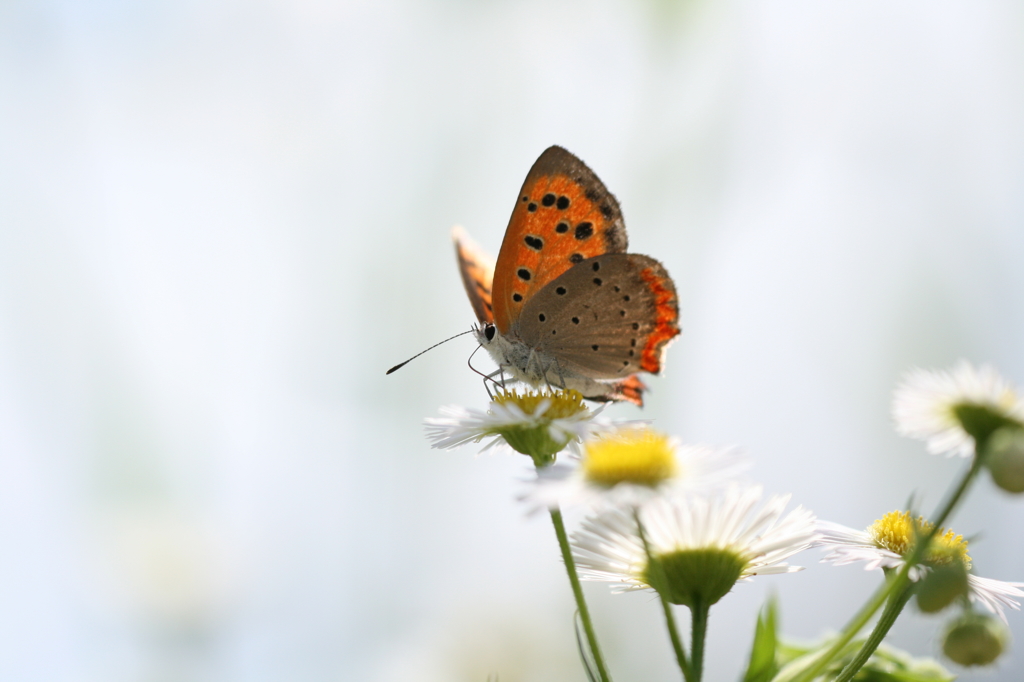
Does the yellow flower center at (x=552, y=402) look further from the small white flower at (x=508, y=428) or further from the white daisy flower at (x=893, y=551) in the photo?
the white daisy flower at (x=893, y=551)

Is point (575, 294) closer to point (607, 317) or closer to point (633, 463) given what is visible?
point (607, 317)

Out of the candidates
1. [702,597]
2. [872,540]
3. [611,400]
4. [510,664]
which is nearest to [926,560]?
[872,540]

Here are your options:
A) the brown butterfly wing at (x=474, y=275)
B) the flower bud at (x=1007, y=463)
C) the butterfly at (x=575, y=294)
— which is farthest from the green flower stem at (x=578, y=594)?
the brown butterfly wing at (x=474, y=275)

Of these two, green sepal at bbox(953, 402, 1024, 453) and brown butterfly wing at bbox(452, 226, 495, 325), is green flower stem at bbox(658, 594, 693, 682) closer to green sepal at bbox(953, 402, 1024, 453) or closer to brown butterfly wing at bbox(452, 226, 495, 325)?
green sepal at bbox(953, 402, 1024, 453)

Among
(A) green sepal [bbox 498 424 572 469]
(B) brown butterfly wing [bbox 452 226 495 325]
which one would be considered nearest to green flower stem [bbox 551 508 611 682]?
(A) green sepal [bbox 498 424 572 469]

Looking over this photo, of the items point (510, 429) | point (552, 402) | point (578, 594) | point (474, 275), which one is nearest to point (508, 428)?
point (510, 429)

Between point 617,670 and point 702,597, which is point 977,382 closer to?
point 702,597
